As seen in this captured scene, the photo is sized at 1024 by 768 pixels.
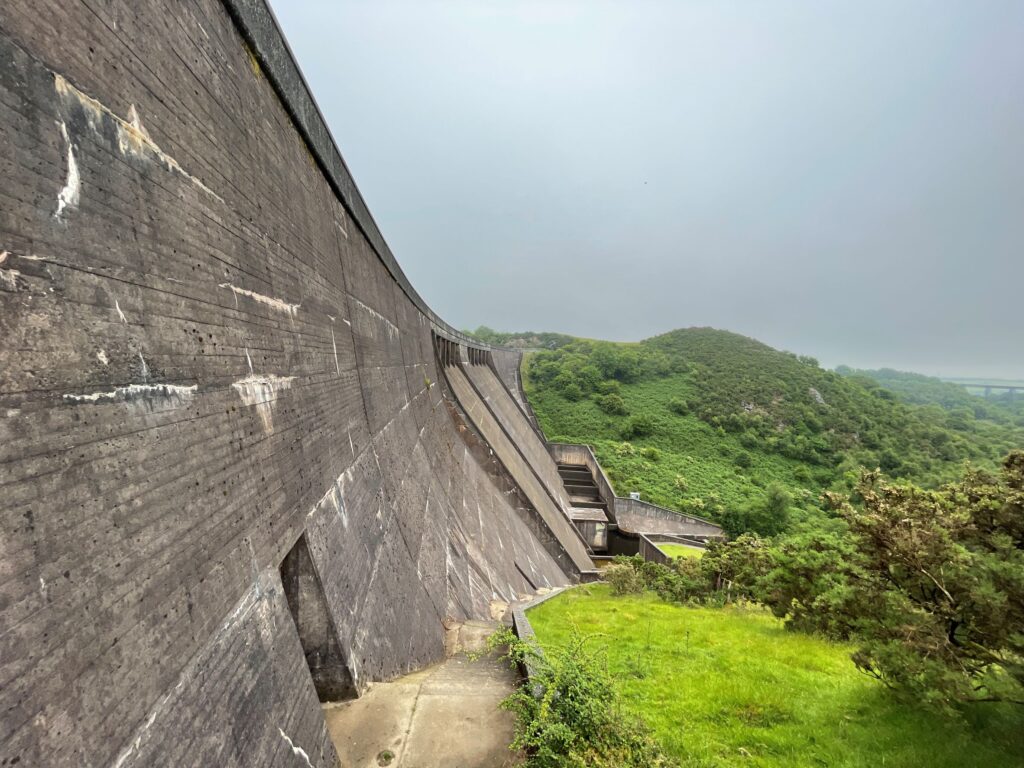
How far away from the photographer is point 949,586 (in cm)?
390

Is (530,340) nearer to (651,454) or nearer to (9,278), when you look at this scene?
(651,454)

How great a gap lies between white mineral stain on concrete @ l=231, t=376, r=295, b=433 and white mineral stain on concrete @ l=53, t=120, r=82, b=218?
1.42 m

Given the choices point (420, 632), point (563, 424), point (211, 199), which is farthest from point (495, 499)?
point (563, 424)

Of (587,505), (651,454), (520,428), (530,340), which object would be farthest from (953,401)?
(520,428)

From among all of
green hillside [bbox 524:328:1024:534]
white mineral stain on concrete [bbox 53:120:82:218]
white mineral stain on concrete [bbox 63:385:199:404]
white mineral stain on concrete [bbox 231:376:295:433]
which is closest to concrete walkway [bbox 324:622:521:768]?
white mineral stain on concrete [bbox 231:376:295:433]

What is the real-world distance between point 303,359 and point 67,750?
332 centimetres

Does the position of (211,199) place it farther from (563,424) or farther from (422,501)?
(563,424)

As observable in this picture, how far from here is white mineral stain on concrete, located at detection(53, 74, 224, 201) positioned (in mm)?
1872

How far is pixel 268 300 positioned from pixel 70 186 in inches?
77.1

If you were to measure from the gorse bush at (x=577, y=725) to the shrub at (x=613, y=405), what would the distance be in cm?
4328

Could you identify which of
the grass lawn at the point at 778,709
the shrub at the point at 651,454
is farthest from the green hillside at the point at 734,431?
the grass lawn at the point at 778,709

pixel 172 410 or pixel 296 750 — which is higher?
pixel 172 410

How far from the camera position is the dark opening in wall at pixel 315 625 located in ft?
12.7

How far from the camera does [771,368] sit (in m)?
57.1
